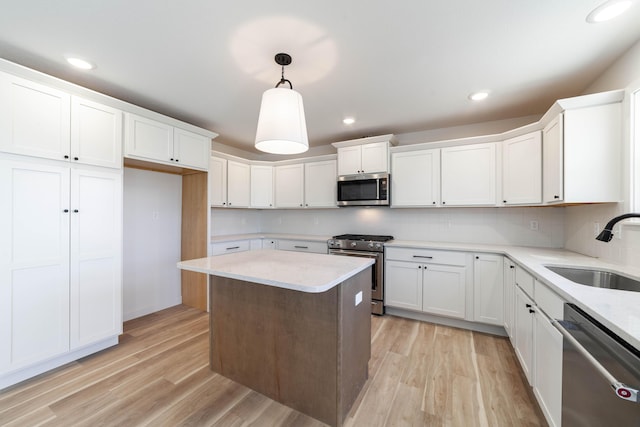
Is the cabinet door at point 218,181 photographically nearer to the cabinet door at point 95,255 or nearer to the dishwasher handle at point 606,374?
the cabinet door at point 95,255

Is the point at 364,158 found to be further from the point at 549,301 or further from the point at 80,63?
the point at 80,63

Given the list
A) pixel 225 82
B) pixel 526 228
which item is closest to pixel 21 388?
pixel 225 82

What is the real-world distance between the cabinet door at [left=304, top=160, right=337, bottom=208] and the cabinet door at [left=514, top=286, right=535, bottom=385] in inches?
97.6

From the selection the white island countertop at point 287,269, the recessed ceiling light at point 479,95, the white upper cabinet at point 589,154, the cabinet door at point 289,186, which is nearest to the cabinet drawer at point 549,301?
the white upper cabinet at point 589,154

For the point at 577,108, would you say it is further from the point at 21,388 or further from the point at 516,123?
the point at 21,388

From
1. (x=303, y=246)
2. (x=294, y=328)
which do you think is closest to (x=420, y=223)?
(x=303, y=246)

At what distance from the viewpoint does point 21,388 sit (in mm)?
1863

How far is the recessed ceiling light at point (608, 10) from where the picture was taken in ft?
4.55

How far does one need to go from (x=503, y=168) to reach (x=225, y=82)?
305 cm

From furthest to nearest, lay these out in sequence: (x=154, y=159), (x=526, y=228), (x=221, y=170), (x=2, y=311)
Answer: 1. (x=221, y=170)
2. (x=526, y=228)
3. (x=154, y=159)
4. (x=2, y=311)

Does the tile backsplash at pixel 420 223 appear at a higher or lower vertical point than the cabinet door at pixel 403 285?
higher

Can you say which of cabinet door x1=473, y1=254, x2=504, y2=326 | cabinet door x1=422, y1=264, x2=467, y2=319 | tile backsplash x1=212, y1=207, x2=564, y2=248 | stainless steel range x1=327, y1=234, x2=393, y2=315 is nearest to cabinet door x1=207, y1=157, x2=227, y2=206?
tile backsplash x1=212, y1=207, x2=564, y2=248

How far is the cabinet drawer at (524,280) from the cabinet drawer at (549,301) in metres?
0.17

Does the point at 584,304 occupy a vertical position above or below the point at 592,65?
below
